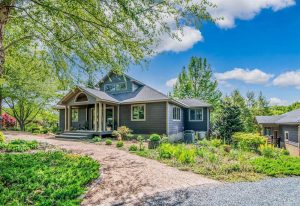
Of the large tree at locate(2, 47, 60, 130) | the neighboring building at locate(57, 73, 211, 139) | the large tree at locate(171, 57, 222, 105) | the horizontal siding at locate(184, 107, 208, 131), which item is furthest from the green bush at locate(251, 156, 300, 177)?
the large tree at locate(171, 57, 222, 105)

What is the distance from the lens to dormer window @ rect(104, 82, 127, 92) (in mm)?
20844

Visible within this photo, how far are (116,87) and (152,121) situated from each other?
5485 millimetres

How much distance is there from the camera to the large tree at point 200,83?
115 ft

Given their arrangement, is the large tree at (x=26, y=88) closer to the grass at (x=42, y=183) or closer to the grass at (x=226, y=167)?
the grass at (x=42, y=183)

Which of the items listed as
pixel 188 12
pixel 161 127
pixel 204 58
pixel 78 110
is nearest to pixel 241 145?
pixel 161 127

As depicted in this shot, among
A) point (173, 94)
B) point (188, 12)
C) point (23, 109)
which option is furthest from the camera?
point (173, 94)

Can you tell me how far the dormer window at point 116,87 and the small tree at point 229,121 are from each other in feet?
30.6

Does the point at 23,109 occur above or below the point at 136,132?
above

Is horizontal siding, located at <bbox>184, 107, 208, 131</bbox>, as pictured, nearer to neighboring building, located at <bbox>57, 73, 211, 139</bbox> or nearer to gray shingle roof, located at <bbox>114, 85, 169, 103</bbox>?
neighboring building, located at <bbox>57, 73, 211, 139</bbox>

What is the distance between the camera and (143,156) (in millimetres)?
10039

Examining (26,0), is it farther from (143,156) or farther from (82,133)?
(82,133)

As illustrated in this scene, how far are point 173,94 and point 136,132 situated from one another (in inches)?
796

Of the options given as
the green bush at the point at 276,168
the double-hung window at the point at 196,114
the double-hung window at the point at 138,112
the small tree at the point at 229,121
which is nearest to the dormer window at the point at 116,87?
the double-hung window at the point at 138,112

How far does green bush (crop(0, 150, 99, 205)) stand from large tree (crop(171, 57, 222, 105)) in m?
29.8
